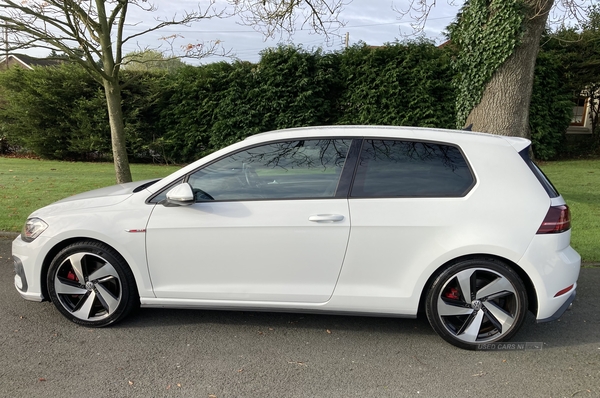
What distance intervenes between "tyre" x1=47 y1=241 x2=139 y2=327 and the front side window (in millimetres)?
879

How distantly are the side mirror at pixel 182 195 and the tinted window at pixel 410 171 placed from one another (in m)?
1.19

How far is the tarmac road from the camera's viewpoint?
2793mm

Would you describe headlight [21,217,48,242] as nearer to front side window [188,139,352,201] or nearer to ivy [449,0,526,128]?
front side window [188,139,352,201]

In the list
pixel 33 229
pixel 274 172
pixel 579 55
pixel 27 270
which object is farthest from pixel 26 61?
pixel 579 55

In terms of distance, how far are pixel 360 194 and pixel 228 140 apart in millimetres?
10608

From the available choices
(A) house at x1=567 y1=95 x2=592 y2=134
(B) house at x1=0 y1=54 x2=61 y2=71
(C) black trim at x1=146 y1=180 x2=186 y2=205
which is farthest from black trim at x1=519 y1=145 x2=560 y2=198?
(A) house at x1=567 y1=95 x2=592 y2=134

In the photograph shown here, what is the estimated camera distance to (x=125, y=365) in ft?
9.94

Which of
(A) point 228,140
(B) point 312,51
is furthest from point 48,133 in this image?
(B) point 312,51

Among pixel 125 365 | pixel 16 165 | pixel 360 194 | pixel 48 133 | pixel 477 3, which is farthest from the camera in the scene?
pixel 48 133

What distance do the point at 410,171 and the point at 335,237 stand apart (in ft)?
2.49

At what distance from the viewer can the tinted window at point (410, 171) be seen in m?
3.25

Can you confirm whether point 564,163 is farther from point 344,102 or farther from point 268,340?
point 268,340

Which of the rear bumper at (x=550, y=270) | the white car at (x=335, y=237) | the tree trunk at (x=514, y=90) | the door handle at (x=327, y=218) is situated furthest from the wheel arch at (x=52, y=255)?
the tree trunk at (x=514, y=90)

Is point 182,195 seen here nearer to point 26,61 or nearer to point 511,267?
point 511,267
